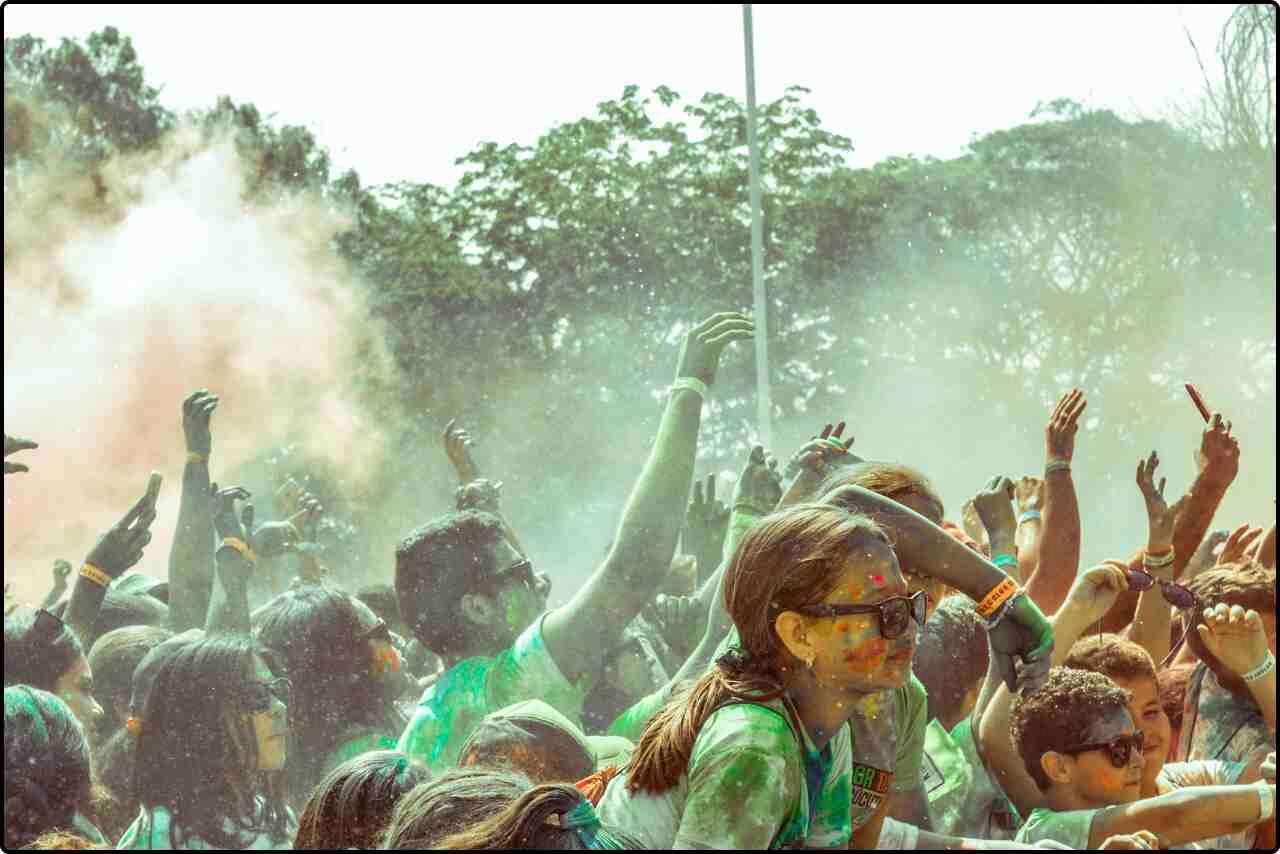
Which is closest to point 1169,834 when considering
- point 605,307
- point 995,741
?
point 995,741

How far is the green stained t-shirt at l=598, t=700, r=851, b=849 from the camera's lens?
1.84m

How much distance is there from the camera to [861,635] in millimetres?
2098

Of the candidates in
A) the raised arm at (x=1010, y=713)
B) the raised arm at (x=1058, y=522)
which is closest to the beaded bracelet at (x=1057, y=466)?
the raised arm at (x=1058, y=522)

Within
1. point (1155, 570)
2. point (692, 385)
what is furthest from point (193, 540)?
point (1155, 570)

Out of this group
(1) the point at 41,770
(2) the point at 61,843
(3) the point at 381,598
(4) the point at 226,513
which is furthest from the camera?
(3) the point at 381,598

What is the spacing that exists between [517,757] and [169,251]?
235 centimetres

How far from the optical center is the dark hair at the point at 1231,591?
3637mm

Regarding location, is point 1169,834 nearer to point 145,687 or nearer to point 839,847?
point 839,847

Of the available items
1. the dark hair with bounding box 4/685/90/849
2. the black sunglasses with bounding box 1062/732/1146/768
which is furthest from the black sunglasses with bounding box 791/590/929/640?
the dark hair with bounding box 4/685/90/849

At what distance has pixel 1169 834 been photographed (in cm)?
283

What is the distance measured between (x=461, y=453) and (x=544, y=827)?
9.57 feet

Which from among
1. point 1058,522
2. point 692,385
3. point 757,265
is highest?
point 757,265

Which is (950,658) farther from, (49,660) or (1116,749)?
(49,660)

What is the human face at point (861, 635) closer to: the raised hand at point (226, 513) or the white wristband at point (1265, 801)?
the white wristband at point (1265, 801)
